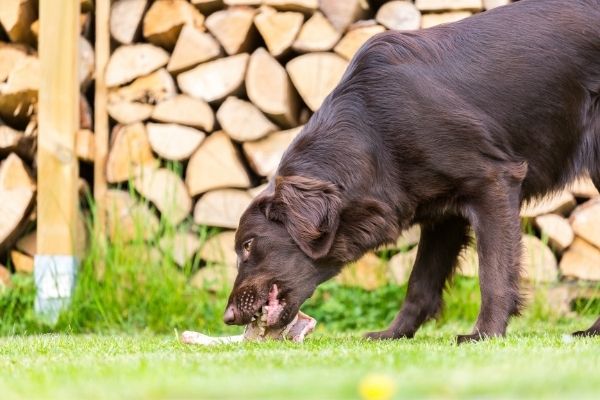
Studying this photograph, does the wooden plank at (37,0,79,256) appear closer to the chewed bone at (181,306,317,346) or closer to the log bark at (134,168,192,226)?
the log bark at (134,168,192,226)

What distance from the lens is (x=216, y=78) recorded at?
17.6ft

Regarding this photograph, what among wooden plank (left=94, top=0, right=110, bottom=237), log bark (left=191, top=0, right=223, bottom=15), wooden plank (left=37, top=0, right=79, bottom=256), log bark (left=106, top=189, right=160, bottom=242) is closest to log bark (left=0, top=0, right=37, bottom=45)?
wooden plank (left=37, top=0, right=79, bottom=256)

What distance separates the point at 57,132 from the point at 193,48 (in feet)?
2.99

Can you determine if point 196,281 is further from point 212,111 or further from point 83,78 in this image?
point 83,78

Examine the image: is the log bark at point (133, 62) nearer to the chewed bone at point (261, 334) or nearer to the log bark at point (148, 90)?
the log bark at point (148, 90)

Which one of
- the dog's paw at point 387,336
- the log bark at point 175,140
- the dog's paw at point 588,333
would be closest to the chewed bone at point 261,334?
the dog's paw at point 387,336

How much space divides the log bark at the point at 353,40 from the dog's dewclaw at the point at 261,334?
2.07 m

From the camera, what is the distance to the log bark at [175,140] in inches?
211

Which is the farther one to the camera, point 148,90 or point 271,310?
point 148,90

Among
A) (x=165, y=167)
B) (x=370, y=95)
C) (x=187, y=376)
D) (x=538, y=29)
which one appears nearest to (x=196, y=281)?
(x=165, y=167)

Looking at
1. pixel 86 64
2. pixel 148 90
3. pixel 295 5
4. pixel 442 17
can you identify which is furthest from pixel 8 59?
pixel 442 17

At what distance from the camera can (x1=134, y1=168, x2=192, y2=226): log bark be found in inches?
210

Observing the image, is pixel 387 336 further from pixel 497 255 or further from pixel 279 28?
pixel 279 28

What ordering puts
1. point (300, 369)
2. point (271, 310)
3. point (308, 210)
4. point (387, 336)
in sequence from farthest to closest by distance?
point (387, 336), point (271, 310), point (308, 210), point (300, 369)
